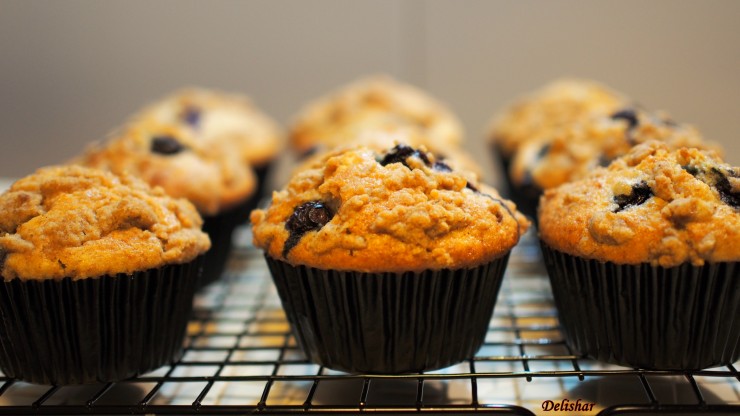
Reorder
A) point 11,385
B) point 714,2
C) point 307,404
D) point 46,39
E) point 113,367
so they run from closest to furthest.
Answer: point 307,404 → point 113,367 → point 11,385 → point 714,2 → point 46,39

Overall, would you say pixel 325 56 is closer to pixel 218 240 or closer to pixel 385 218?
pixel 218 240

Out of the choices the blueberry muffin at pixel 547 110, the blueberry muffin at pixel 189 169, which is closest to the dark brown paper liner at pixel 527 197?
the blueberry muffin at pixel 547 110

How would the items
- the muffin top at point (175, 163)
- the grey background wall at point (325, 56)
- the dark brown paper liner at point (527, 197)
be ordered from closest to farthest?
the muffin top at point (175, 163) → the dark brown paper liner at point (527, 197) → the grey background wall at point (325, 56)

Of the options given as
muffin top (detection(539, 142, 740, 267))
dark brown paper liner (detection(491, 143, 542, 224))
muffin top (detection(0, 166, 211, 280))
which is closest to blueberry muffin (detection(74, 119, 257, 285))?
muffin top (detection(0, 166, 211, 280))

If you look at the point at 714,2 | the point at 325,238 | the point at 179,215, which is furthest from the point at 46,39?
the point at 714,2

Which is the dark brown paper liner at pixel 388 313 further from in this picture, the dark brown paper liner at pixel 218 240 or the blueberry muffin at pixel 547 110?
the blueberry muffin at pixel 547 110

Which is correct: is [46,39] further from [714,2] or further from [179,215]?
[714,2]

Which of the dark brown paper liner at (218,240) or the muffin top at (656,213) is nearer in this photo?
the muffin top at (656,213)
